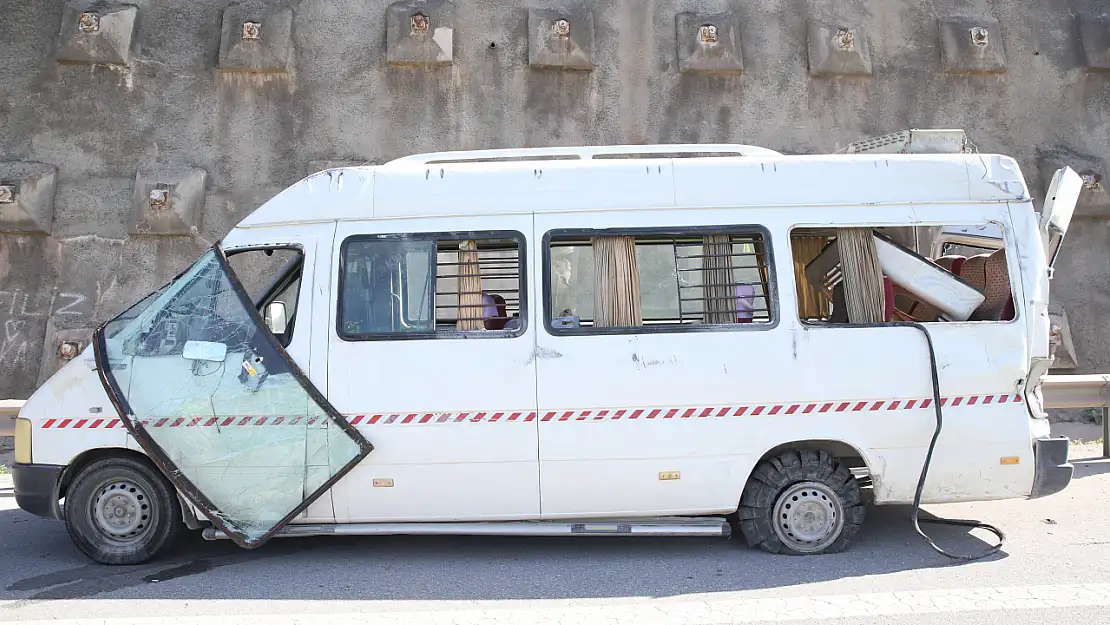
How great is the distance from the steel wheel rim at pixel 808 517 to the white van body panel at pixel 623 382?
0.32 m

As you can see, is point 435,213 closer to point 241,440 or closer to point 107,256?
point 241,440

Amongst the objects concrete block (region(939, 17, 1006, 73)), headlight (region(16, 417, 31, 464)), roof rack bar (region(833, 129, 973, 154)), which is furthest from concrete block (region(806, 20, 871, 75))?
headlight (region(16, 417, 31, 464))

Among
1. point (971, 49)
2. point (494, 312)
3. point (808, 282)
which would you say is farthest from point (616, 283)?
point (971, 49)

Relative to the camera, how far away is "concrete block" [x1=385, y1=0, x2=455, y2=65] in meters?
12.2

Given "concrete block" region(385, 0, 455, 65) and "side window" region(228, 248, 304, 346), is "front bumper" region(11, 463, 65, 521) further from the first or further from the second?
"concrete block" region(385, 0, 455, 65)

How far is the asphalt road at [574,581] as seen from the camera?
503cm

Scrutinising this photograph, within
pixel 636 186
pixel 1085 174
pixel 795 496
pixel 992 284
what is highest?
pixel 1085 174

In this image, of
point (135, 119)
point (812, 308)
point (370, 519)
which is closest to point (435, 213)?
point (370, 519)

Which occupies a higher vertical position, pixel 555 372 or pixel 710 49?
pixel 710 49

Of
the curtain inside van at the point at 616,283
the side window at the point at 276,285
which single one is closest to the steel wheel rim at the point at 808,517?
the curtain inside van at the point at 616,283

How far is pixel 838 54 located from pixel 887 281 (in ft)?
24.3

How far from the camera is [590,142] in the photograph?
1241 centimetres

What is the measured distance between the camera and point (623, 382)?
19.3 ft

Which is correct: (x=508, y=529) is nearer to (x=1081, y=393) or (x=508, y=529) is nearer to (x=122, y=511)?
(x=122, y=511)
